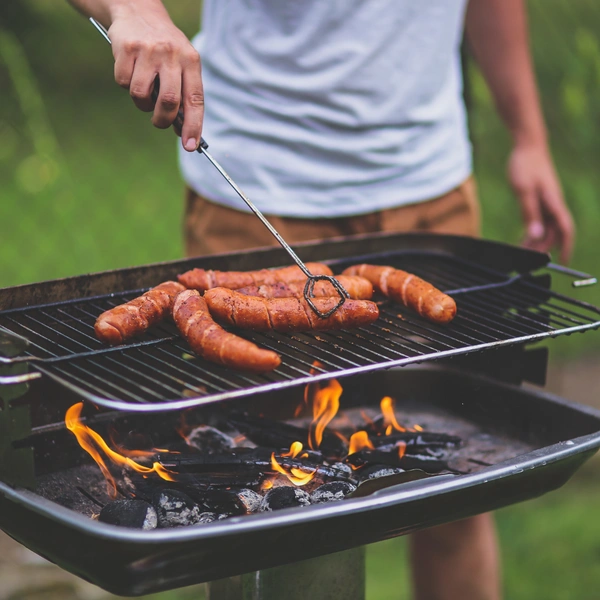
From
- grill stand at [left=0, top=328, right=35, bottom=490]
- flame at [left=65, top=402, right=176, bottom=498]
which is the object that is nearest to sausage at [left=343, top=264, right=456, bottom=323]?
flame at [left=65, top=402, right=176, bottom=498]

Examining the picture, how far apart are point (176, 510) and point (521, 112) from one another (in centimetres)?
239

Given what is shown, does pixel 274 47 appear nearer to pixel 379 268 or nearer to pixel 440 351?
pixel 379 268

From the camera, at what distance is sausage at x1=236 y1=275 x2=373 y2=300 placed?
2.32 metres

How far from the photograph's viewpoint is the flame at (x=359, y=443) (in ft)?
7.95

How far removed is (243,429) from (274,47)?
1301 mm

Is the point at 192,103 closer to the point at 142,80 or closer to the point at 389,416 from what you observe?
the point at 142,80

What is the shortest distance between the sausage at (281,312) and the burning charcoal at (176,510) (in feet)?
1.48

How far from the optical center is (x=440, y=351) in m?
2.05

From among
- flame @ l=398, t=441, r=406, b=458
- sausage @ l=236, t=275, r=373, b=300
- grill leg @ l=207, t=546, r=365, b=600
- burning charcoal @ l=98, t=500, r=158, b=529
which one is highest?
sausage @ l=236, t=275, r=373, b=300

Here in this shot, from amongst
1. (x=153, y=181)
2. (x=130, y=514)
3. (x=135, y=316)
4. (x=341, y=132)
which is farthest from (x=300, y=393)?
(x=153, y=181)

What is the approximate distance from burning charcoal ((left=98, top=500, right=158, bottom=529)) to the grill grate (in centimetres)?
24

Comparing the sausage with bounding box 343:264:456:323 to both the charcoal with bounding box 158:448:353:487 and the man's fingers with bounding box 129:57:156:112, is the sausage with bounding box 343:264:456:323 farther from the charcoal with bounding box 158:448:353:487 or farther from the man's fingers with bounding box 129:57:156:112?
the man's fingers with bounding box 129:57:156:112

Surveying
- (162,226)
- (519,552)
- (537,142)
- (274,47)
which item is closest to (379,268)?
(274,47)

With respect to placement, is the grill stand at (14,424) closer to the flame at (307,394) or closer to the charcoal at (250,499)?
the charcoal at (250,499)
